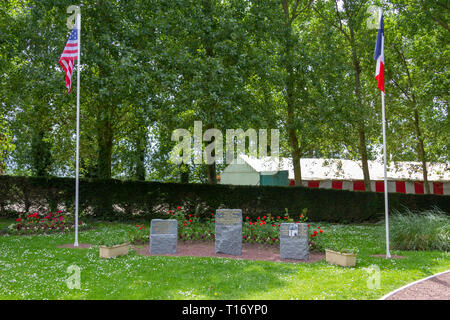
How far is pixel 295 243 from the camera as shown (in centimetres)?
Result: 882

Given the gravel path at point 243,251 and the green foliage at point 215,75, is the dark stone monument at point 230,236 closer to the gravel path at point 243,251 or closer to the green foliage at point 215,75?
the gravel path at point 243,251

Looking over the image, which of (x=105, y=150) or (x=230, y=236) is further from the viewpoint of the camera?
(x=105, y=150)

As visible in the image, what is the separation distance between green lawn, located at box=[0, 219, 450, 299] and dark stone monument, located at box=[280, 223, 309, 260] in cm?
67

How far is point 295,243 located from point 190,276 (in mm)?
3281

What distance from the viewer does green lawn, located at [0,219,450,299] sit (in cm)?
563

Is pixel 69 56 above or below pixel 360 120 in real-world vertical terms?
above

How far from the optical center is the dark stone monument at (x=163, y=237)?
9258mm

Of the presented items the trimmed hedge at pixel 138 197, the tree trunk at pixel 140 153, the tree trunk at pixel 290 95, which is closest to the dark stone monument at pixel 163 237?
the trimmed hedge at pixel 138 197

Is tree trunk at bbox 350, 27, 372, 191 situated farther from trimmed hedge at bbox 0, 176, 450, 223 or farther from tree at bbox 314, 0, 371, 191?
trimmed hedge at bbox 0, 176, 450, 223

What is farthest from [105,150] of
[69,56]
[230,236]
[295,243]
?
[295,243]

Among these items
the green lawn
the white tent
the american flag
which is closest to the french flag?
the green lawn

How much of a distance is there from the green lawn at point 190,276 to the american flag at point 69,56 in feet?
16.8

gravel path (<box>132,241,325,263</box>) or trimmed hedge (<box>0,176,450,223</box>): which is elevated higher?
trimmed hedge (<box>0,176,450,223</box>)

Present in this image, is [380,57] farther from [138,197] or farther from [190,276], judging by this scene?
[138,197]
